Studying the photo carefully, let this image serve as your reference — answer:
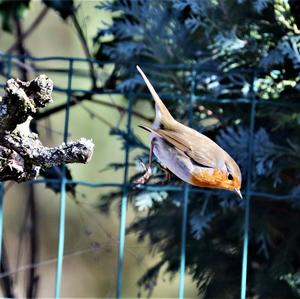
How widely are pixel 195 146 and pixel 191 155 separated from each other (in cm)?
4

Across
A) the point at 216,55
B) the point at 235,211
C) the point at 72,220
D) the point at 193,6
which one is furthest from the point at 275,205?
the point at 72,220

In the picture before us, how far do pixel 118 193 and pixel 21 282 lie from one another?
1254 millimetres

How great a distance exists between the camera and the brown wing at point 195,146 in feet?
6.82

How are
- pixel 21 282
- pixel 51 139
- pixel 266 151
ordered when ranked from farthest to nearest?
pixel 21 282 → pixel 51 139 → pixel 266 151

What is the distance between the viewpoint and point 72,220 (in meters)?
4.07

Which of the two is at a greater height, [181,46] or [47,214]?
[181,46]

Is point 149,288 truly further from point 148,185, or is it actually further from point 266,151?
point 266,151

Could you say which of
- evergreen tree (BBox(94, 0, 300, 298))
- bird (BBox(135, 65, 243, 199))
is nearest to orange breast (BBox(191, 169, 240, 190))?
bird (BBox(135, 65, 243, 199))

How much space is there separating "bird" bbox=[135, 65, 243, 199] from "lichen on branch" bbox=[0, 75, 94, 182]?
0.54 m

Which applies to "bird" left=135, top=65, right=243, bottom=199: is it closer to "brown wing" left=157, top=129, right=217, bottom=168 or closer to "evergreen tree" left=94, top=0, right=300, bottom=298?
"brown wing" left=157, top=129, right=217, bottom=168

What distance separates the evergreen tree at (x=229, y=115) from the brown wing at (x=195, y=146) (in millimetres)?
627

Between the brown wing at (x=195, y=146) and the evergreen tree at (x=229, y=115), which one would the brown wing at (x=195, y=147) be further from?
the evergreen tree at (x=229, y=115)

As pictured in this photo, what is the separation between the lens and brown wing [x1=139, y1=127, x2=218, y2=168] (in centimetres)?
208

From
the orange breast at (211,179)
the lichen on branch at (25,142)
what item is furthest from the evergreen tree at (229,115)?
the lichen on branch at (25,142)
